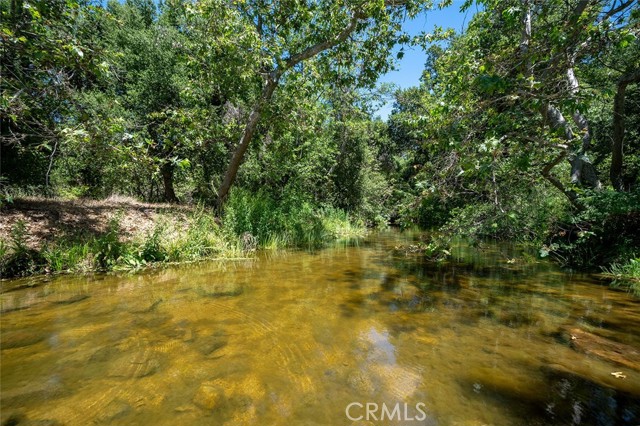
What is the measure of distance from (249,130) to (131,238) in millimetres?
4906

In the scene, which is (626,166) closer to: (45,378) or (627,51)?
(627,51)

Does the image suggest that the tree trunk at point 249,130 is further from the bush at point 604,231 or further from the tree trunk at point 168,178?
the bush at point 604,231

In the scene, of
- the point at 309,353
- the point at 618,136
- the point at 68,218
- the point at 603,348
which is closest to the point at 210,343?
the point at 309,353

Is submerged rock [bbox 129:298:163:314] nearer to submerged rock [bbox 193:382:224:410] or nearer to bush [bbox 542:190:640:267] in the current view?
submerged rock [bbox 193:382:224:410]

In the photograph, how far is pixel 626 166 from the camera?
11.2m

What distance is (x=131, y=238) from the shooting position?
282 inches

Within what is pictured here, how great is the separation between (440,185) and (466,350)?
10.1 ft

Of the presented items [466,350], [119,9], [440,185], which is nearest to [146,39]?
[119,9]

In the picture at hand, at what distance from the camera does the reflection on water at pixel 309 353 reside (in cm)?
216

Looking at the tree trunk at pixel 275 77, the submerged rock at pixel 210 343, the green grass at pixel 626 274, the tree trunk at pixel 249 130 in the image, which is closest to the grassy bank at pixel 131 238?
the tree trunk at pixel 249 130

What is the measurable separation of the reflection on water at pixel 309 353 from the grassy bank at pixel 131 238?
0.75m

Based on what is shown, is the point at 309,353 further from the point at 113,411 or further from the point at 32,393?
the point at 32,393

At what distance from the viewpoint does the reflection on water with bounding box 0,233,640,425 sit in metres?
2.16

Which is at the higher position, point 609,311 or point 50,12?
point 50,12
